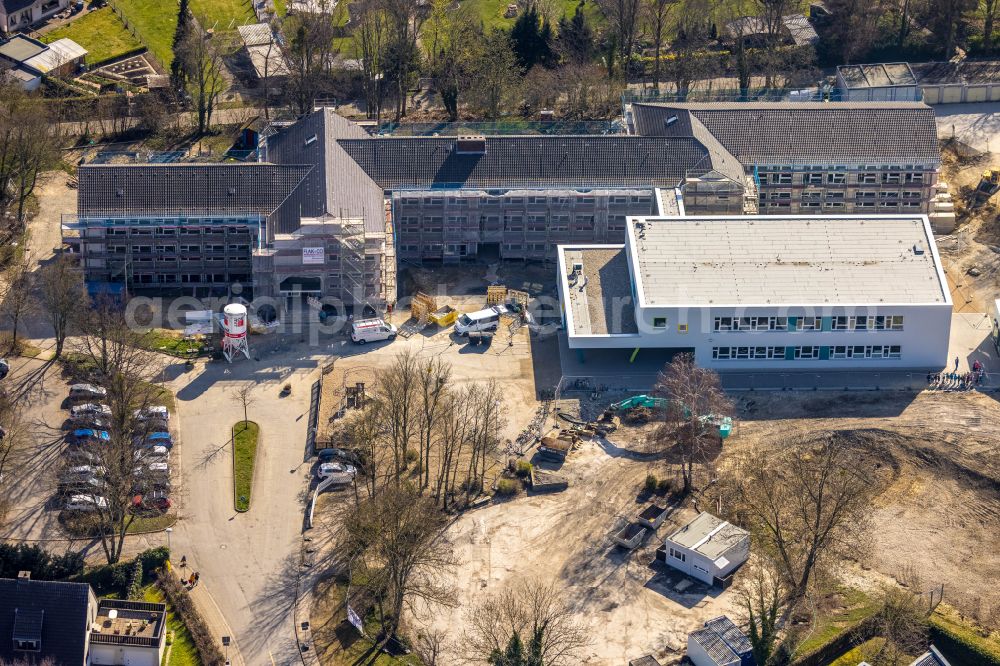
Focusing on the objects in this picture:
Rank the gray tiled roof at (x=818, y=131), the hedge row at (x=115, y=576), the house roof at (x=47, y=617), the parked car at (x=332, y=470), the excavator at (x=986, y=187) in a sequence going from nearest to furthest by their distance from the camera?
the house roof at (x=47, y=617) → the hedge row at (x=115, y=576) → the parked car at (x=332, y=470) → the gray tiled roof at (x=818, y=131) → the excavator at (x=986, y=187)

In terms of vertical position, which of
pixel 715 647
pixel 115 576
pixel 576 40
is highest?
pixel 576 40

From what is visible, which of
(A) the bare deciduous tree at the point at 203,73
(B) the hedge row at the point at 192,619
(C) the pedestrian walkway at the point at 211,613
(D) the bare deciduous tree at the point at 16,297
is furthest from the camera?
(A) the bare deciduous tree at the point at 203,73

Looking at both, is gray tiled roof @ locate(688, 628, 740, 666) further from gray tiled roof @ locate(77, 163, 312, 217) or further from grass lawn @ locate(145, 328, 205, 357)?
gray tiled roof @ locate(77, 163, 312, 217)

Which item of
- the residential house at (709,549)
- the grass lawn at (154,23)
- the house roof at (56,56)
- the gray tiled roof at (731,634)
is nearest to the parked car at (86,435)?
the residential house at (709,549)

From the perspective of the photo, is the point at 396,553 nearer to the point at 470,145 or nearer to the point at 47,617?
the point at 47,617

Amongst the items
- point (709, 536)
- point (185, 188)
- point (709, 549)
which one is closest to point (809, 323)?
point (709, 536)

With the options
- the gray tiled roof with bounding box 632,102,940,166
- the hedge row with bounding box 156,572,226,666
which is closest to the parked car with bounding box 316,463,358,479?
the hedge row with bounding box 156,572,226,666

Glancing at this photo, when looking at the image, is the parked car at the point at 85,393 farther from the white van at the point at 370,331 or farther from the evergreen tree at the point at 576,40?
the evergreen tree at the point at 576,40
